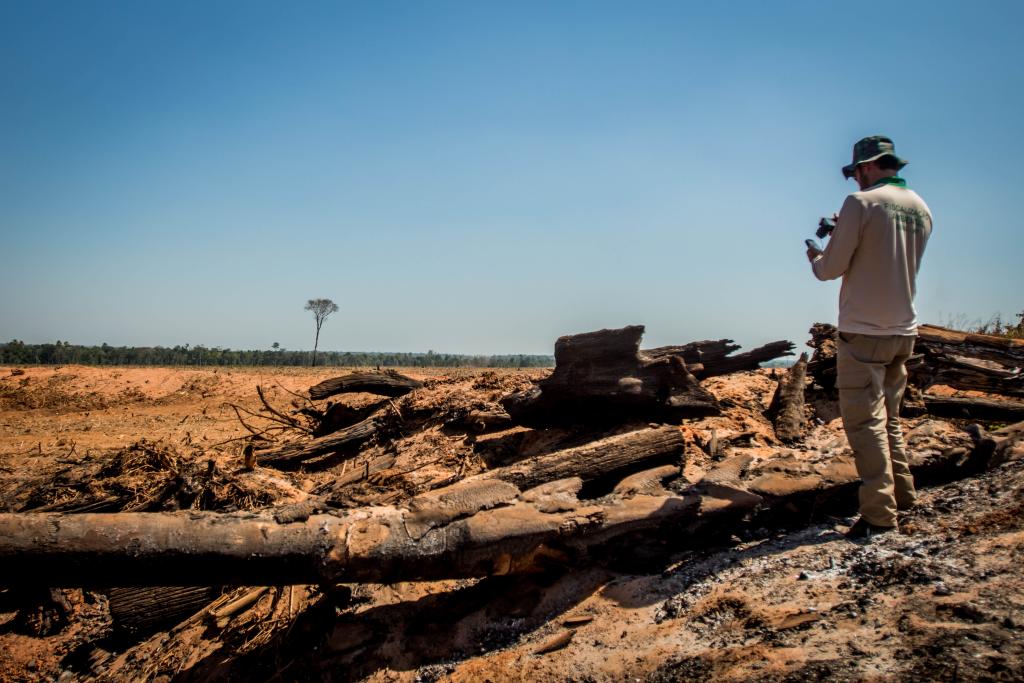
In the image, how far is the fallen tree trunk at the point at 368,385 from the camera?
27.7 feet

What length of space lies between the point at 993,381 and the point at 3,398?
1909 cm

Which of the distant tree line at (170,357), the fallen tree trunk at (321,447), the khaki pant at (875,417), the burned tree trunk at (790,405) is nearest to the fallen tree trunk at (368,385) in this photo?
the fallen tree trunk at (321,447)

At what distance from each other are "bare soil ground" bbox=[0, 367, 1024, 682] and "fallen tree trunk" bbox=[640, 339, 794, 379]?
108 centimetres

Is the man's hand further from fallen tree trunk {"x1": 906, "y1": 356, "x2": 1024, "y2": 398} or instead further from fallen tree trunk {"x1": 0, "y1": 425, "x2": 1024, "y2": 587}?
fallen tree trunk {"x1": 906, "y1": 356, "x2": 1024, "y2": 398}

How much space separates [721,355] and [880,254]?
376 centimetres

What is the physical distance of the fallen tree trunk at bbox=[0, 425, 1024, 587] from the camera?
300 cm

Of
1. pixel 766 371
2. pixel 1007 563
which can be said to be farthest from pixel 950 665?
pixel 766 371

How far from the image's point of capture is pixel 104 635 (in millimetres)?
4543

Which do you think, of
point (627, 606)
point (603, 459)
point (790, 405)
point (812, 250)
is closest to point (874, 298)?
point (812, 250)

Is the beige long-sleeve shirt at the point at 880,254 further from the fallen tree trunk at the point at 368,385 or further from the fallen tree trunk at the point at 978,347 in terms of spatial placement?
the fallen tree trunk at the point at 368,385

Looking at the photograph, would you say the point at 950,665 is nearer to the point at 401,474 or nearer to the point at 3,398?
the point at 401,474

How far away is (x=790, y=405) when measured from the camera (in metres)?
6.20

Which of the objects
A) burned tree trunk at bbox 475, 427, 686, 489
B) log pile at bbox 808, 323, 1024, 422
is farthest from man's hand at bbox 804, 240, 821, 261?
log pile at bbox 808, 323, 1024, 422

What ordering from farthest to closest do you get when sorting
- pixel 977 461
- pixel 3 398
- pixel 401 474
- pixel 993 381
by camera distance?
pixel 3 398 → pixel 993 381 → pixel 401 474 → pixel 977 461
